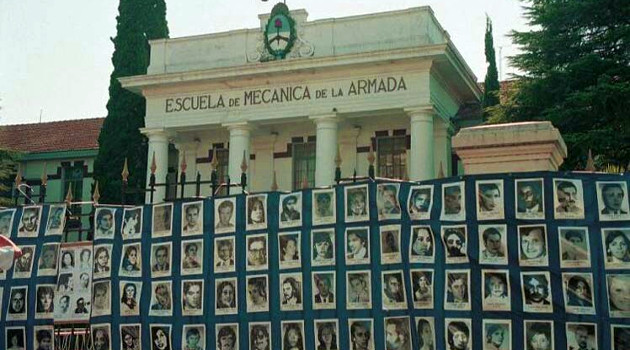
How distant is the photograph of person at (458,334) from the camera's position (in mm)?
7061

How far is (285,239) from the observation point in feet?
26.5

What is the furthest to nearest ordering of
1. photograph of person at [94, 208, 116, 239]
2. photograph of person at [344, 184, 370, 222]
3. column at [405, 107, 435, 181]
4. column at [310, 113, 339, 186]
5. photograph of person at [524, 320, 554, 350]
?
column at [310, 113, 339, 186], column at [405, 107, 435, 181], photograph of person at [94, 208, 116, 239], photograph of person at [344, 184, 370, 222], photograph of person at [524, 320, 554, 350]

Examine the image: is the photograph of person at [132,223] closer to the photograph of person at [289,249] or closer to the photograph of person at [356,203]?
the photograph of person at [289,249]

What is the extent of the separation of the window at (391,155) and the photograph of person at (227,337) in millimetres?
18505

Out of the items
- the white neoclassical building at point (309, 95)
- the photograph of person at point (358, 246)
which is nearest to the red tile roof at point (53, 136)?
the white neoclassical building at point (309, 95)

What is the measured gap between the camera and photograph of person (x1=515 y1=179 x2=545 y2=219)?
281 inches

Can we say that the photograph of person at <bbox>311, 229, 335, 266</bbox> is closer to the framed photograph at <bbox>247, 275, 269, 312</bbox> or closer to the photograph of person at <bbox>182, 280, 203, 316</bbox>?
the framed photograph at <bbox>247, 275, 269, 312</bbox>

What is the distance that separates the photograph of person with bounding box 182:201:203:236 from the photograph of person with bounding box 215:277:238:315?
62 centimetres

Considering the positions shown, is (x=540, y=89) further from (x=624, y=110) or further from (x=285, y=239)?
(x=285, y=239)

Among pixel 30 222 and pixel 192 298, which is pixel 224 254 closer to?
pixel 192 298

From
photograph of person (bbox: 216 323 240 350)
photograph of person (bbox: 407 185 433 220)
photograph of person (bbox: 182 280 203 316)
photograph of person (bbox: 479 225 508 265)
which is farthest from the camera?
photograph of person (bbox: 182 280 203 316)

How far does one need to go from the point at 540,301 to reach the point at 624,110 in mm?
14200

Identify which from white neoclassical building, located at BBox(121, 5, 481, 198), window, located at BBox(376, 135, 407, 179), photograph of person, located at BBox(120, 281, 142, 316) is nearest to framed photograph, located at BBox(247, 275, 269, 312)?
photograph of person, located at BBox(120, 281, 142, 316)

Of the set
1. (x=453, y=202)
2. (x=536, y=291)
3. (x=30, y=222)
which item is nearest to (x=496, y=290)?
(x=536, y=291)
